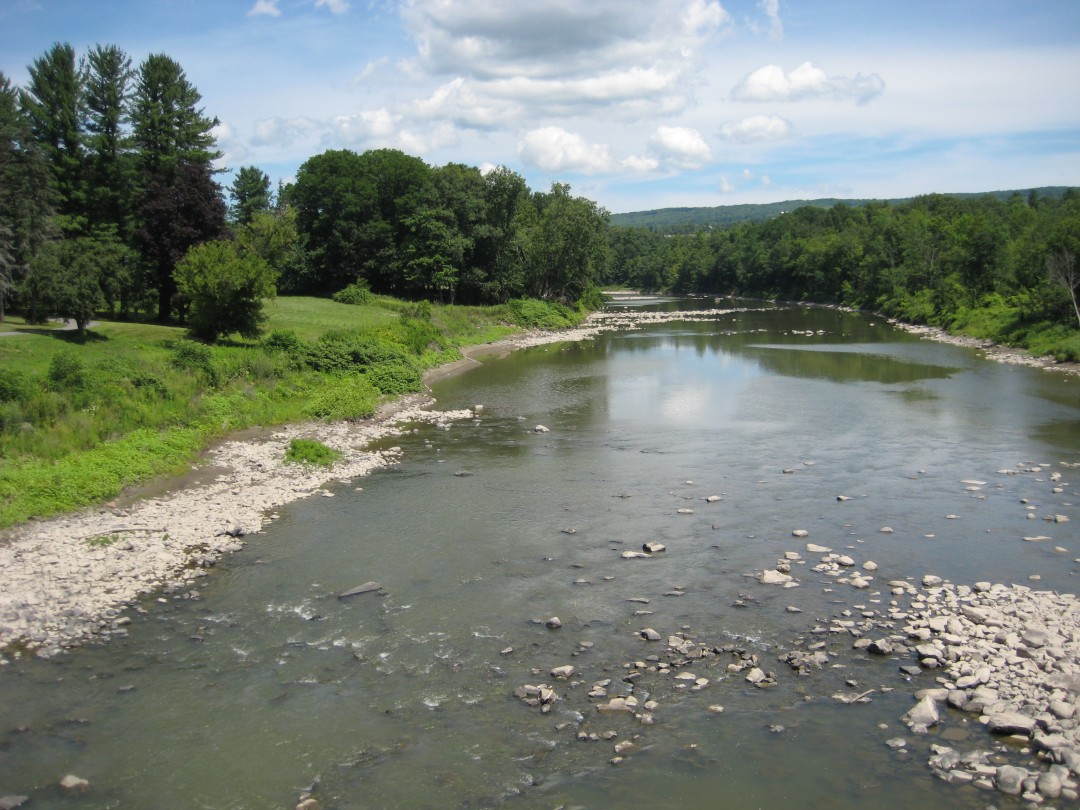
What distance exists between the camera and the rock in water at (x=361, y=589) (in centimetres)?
1727

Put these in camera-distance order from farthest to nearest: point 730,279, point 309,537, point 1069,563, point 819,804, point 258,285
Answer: point 730,279, point 258,285, point 309,537, point 1069,563, point 819,804

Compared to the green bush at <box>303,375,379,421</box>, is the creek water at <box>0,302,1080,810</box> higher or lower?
lower

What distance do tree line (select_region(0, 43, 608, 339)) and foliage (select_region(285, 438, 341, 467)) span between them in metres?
14.6

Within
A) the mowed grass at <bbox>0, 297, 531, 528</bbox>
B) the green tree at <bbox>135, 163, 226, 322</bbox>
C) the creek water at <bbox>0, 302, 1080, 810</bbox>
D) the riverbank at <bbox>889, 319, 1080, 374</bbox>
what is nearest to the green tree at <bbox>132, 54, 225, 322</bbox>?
the green tree at <bbox>135, 163, 226, 322</bbox>

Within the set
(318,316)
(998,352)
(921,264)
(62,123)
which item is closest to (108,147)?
(62,123)

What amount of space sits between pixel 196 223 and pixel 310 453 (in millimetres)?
24765

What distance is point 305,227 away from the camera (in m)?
86.2

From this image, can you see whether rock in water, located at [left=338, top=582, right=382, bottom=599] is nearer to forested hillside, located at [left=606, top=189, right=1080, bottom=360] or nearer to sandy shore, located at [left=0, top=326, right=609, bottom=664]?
sandy shore, located at [left=0, top=326, right=609, bottom=664]

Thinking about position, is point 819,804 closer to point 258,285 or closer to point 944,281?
point 258,285

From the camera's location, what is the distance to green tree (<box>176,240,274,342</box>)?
39594mm

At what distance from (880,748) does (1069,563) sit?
382 inches

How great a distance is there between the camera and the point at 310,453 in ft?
93.1

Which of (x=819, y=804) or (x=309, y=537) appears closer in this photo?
(x=819, y=804)

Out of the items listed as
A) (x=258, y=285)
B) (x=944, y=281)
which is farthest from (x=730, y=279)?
(x=258, y=285)
